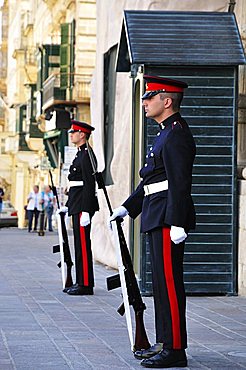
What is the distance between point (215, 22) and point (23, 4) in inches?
1993

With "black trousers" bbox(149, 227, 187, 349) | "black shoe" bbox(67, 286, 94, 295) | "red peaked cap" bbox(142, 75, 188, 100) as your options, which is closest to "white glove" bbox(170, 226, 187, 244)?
"black trousers" bbox(149, 227, 187, 349)

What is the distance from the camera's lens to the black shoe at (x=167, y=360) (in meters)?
7.82

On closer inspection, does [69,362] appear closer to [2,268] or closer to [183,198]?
[183,198]

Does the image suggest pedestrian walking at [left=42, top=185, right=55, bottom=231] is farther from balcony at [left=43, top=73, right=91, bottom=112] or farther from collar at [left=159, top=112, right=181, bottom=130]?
collar at [left=159, top=112, right=181, bottom=130]

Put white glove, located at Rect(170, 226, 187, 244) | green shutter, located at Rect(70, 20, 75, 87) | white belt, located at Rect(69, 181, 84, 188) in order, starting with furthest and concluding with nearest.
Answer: green shutter, located at Rect(70, 20, 75, 87), white belt, located at Rect(69, 181, 84, 188), white glove, located at Rect(170, 226, 187, 244)

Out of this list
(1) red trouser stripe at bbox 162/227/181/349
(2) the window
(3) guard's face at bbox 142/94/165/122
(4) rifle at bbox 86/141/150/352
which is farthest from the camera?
(2) the window

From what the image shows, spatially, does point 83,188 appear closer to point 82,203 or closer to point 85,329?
point 82,203

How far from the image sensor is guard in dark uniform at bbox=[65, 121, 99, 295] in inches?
501

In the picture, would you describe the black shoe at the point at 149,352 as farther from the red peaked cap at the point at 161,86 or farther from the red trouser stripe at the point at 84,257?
the red trouser stripe at the point at 84,257

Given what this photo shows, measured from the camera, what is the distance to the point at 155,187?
8047 mm

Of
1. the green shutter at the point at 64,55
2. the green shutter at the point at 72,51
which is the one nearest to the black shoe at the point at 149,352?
the green shutter at the point at 72,51

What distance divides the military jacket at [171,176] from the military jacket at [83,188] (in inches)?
178

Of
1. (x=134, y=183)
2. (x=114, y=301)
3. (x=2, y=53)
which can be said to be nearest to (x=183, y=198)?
(x=114, y=301)

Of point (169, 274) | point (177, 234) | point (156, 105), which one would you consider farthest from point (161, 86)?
point (169, 274)
